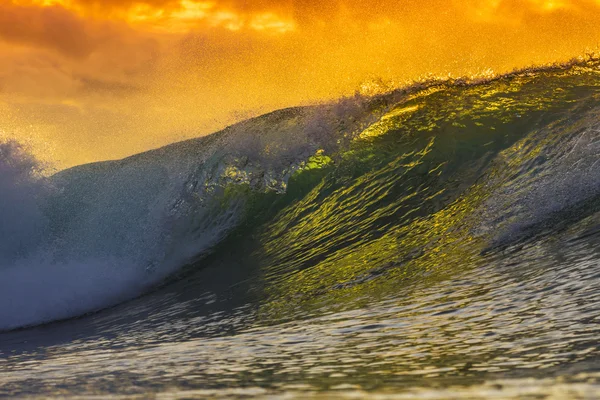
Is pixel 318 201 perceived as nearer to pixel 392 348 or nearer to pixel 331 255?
pixel 331 255

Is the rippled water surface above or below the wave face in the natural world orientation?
below

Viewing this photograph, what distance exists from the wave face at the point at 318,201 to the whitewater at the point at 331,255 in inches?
1.4

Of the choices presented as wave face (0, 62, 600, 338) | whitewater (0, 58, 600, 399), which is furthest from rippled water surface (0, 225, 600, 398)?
wave face (0, 62, 600, 338)

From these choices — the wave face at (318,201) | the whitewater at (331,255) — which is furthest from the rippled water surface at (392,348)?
the wave face at (318,201)

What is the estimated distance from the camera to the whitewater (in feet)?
8.56

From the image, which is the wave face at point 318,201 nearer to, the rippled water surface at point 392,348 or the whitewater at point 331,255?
the whitewater at point 331,255

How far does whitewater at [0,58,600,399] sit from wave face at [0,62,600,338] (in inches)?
1.4

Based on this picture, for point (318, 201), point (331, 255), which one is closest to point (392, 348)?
point (331, 255)

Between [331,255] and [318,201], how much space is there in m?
2.79

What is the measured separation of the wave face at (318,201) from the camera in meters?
5.72

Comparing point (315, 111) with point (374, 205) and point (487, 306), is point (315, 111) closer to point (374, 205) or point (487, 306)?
point (374, 205)

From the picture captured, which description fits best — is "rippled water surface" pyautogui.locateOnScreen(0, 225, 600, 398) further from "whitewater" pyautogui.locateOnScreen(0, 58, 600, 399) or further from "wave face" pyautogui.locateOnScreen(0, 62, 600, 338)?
"wave face" pyautogui.locateOnScreen(0, 62, 600, 338)

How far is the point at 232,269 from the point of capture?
7.23m

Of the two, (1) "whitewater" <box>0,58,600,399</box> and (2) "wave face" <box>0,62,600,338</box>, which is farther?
(2) "wave face" <box>0,62,600,338</box>
